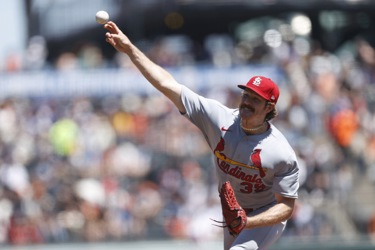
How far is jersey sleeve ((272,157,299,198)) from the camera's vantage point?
25.8 ft

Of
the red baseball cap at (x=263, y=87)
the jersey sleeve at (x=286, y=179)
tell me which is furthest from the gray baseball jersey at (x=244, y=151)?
the red baseball cap at (x=263, y=87)

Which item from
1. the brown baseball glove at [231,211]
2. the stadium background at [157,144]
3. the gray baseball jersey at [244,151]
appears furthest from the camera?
the stadium background at [157,144]

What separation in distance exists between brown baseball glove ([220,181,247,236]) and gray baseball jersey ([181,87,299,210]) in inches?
16.8

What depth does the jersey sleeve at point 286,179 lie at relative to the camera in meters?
7.87

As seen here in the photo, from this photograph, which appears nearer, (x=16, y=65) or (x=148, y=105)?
(x=148, y=105)

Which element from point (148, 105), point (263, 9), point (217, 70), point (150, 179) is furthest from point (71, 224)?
point (263, 9)

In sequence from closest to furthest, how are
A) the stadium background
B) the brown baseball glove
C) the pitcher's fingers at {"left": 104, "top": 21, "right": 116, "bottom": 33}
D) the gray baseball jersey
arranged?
the brown baseball glove
the pitcher's fingers at {"left": 104, "top": 21, "right": 116, "bottom": 33}
the gray baseball jersey
the stadium background

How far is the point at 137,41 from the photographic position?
23.4 m

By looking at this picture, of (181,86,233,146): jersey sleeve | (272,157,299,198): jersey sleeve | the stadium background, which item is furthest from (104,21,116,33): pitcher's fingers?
the stadium background

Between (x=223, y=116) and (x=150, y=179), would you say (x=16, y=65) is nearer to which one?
(x=150, y=179)

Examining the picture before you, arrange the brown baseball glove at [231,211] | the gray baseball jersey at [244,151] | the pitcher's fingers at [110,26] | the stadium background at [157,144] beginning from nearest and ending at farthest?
1. the brown baseball glove at [231,211]
2. the pitcher's fingers at [110,26]
3. the gray baseball jersey at [244,151]
4. the stadium background at [157,144]

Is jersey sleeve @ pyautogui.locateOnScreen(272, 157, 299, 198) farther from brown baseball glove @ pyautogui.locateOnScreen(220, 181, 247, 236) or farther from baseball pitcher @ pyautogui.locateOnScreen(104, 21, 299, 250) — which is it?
brown baseball glove @ pyautogui.locateOnScreen(220, 181, 247, 236)

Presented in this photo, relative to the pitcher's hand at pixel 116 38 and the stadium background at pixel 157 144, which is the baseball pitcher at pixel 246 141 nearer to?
the pitcher's hand at pixel 116 38

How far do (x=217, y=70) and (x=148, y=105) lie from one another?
198 cm
